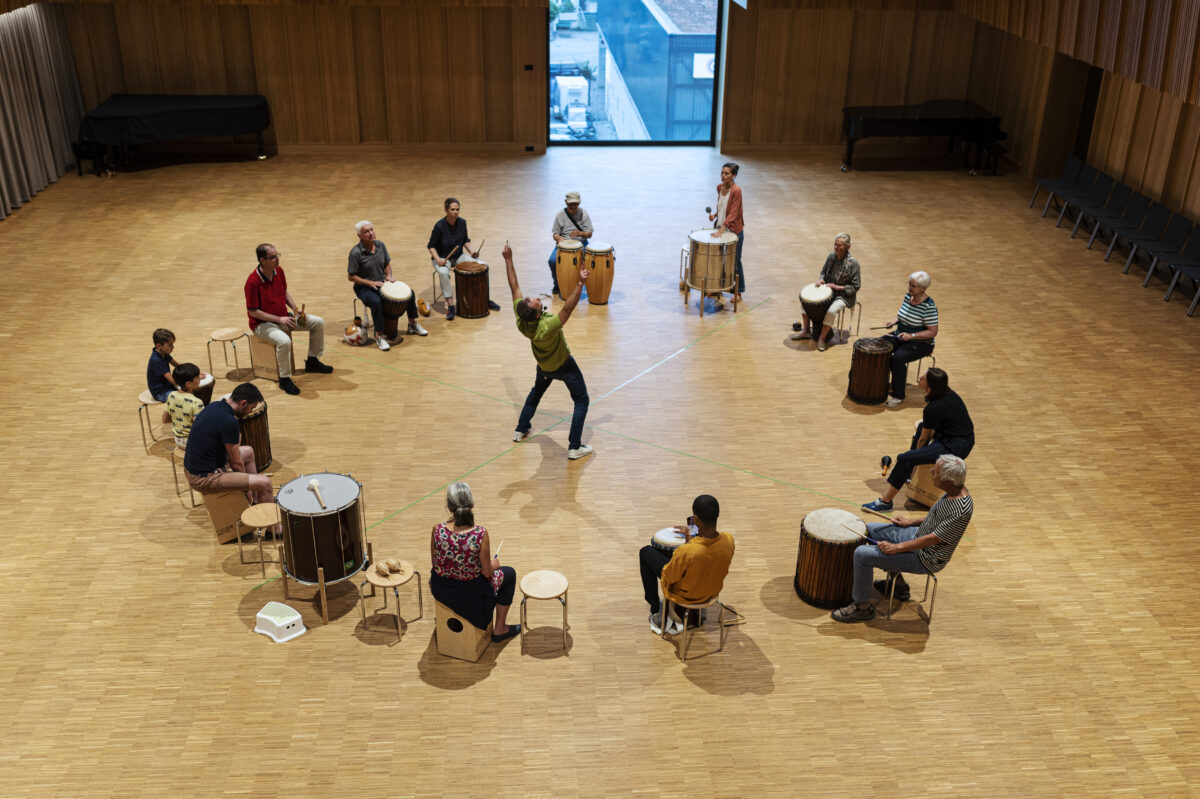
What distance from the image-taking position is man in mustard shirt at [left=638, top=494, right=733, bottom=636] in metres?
5.89

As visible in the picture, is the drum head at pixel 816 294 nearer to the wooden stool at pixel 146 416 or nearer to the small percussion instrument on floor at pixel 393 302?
the small percussion instrument on floor at pixel 393 302

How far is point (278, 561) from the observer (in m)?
7.28

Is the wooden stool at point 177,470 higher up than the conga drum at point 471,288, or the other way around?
the conga drum at point 471,288

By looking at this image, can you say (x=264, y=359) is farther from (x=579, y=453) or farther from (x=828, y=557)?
(x=828, y=557)

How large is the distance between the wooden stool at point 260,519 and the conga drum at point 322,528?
396mm

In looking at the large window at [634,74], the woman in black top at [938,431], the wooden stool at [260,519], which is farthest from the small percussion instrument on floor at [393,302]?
the large window at [634,74]

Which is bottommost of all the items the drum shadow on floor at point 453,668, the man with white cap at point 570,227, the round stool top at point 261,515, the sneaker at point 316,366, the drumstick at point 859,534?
the drum shadow on floor at point 453,668

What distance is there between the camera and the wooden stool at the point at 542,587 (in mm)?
6289

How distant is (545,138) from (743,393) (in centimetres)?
912

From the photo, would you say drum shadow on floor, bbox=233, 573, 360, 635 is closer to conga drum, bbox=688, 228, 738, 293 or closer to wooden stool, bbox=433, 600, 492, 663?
wooden stool, bbox=433, 600, 492, 663

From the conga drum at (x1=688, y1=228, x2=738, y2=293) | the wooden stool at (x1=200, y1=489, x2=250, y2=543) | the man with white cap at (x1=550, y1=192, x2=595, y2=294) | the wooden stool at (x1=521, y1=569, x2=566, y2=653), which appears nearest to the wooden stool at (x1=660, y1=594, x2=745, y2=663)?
the wooden stool at (x1=521, y1=569, x2=566, y2=653)

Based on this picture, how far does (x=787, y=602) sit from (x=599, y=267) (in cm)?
531

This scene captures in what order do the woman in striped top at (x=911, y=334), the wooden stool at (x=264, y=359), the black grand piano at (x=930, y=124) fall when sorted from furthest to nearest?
the black grand piano at (x=930, y=124) → the wooden stool at (x=264, y=359) → the woman in striped top at (x=911, y=334)

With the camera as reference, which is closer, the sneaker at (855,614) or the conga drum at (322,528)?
the conga drum at (322,528)
